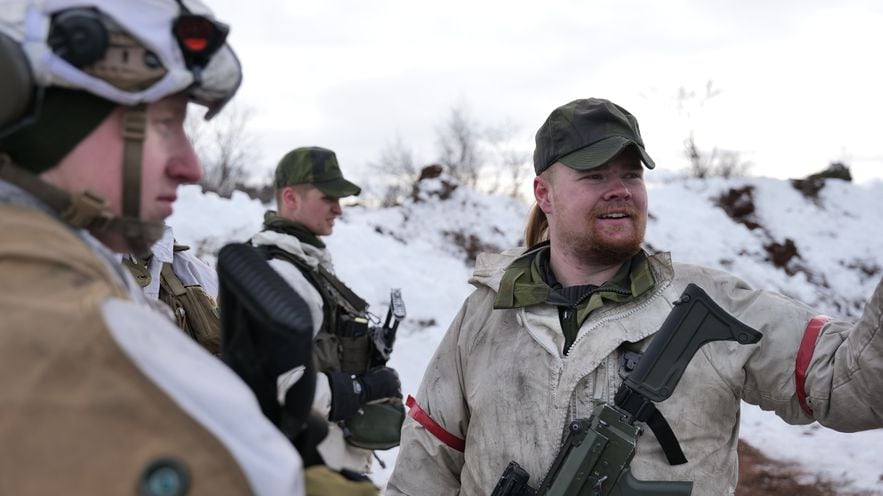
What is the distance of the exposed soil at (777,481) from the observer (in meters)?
5.84

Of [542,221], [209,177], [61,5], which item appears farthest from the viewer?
[209,177]

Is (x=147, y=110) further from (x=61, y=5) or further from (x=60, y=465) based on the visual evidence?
(x=60, y=465)

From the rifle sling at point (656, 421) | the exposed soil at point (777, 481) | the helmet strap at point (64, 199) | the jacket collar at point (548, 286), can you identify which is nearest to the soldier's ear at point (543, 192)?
the jacket collar at point (548, 286)

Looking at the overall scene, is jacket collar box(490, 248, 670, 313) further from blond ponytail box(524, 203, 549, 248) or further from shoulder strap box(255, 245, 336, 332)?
shoulder strap box(255, 245, 336, 332)

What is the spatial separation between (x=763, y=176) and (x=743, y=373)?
14.9m

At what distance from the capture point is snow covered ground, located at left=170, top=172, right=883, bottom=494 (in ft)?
33.1

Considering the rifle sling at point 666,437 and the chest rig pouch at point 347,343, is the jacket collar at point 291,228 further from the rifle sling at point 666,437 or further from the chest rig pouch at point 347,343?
the rifle sling at point 666,437

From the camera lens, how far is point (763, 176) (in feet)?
51.4

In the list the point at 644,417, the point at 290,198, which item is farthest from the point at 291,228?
the point at 644,417

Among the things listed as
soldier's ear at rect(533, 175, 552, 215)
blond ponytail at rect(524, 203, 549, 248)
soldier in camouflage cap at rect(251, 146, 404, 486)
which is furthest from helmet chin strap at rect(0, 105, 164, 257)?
soldier in camouflage cap at rect(251, 146, 404, 486)

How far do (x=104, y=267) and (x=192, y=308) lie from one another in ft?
8.26

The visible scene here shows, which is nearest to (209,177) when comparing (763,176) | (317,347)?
(763,176)

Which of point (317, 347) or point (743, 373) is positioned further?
point (317, 347)

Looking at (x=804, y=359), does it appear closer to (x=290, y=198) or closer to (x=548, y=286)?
(x=548, y=286)
